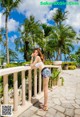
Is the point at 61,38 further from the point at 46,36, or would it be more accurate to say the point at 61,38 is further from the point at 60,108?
the point at 60,108

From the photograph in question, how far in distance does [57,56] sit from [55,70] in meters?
23.9

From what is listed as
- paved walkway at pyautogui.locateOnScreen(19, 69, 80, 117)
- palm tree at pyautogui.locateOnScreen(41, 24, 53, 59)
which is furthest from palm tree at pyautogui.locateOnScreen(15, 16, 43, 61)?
paved walkway at pyautogui.locateOnScreen(19, 69, 80, 117)

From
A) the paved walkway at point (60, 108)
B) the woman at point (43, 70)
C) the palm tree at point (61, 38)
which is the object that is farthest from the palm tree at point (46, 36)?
the woman at point (43, 70)

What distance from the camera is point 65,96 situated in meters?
6.52

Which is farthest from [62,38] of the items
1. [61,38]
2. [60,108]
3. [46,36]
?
[60,108]

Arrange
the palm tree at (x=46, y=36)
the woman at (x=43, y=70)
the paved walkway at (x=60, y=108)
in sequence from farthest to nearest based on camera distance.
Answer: the palm tree at (x=46, y=36), the woman at (x=43, y=70), the paved walkway at (x=60, y=108)

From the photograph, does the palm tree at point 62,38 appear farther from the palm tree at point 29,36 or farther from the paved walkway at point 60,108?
the paved walkway at point 60,108

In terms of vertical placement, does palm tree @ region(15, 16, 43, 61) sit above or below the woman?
above

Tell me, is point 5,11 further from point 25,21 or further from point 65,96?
point 65,96

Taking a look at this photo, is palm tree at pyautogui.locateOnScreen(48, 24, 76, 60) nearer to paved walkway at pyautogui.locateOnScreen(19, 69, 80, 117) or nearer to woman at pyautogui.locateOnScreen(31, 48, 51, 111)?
paved walkway at pyautogui.locateOnScreen(19, 69, 80, 117)

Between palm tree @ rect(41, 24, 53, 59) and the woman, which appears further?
palm tree @ rect(41, 24, 53, 59)

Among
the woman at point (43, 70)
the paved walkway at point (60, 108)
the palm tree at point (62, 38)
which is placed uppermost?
the palm tree at point (62, 38)

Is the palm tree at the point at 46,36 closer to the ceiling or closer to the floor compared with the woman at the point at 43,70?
closer to the ceiling

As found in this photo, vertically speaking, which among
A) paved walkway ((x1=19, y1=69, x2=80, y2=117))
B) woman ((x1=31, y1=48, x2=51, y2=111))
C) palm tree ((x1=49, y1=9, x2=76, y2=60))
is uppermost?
palm tree ((x1=49, y1=9, x2=76, y2=60))
